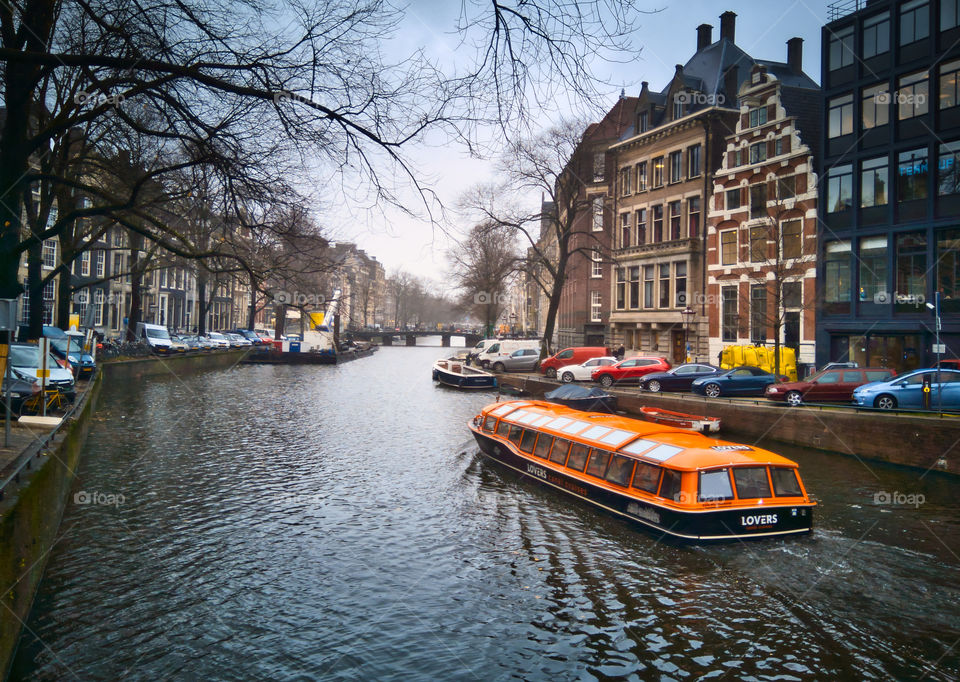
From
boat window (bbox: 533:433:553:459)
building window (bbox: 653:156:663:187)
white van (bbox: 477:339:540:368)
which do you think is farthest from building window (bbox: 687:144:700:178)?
boat window (bbox: 533:433:553:459)

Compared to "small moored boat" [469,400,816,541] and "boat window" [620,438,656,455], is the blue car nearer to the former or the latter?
"small moored boat" [469,400,816,541]

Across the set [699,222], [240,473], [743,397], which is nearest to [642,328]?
[699,222]

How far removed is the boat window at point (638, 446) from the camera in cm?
1441

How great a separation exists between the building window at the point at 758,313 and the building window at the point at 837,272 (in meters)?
3.29

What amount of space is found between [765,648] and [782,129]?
36.2 meters

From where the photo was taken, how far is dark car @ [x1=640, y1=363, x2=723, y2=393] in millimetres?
32188

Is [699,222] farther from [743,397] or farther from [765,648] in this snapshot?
[765,648]

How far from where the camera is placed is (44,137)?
29.3ft

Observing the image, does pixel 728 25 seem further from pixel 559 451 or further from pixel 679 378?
pixel 559 451

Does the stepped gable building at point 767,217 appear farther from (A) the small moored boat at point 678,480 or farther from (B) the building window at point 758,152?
(A) the small moored boat at point 678,480

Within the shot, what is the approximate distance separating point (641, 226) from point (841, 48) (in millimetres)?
18489

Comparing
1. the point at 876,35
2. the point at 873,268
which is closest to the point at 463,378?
the point at 873,268

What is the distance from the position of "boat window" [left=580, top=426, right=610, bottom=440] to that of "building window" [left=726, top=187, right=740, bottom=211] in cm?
3031

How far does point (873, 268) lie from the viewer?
33.7 meters
